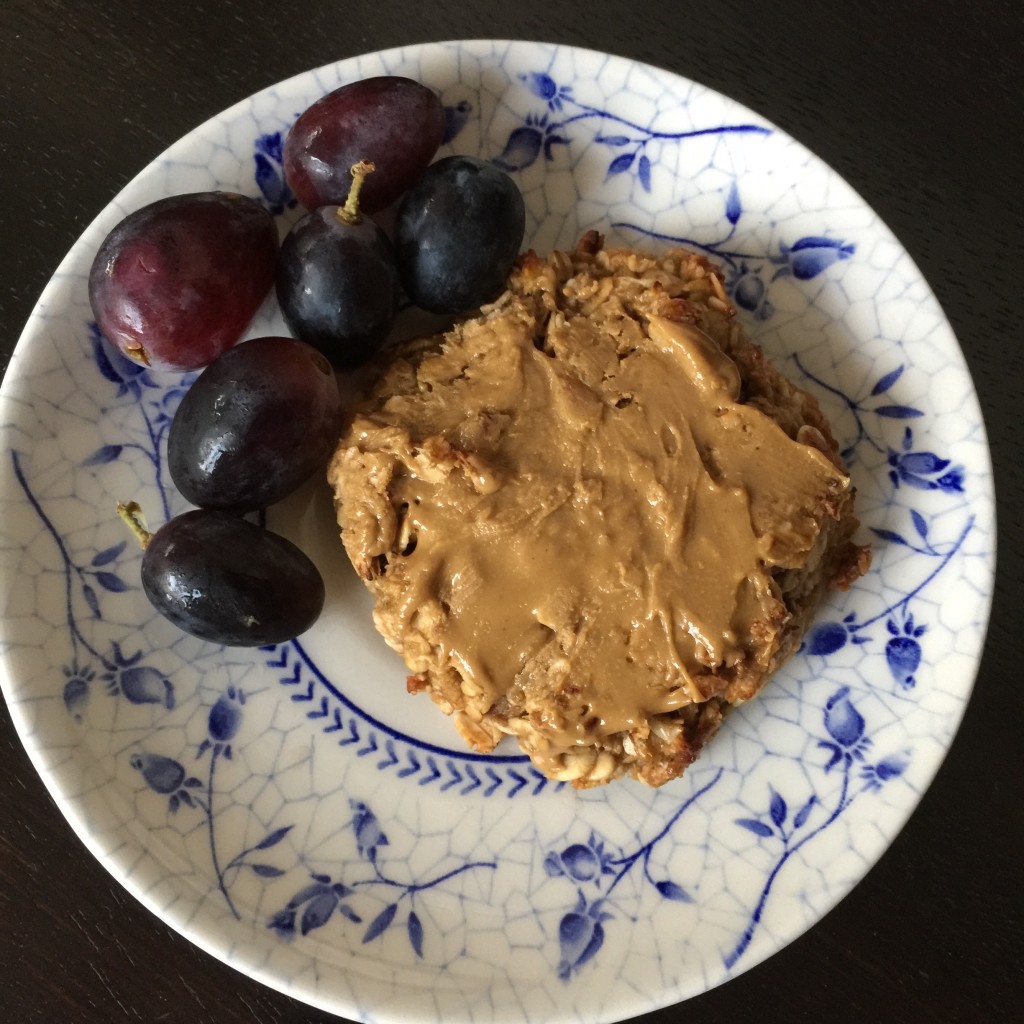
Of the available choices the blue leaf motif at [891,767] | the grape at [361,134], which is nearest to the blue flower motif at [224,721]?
the grape at [361,134]

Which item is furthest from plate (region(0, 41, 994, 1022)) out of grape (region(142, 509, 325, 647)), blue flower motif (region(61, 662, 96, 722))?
grape (region(142, 509, 325, 647))

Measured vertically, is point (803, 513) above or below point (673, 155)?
below

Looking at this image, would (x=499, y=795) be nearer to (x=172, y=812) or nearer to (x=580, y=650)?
(x=580, y=650)

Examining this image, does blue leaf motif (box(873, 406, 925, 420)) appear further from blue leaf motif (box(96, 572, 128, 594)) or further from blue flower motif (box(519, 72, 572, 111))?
blue leaf motif (box(96, 572, 128, 594))

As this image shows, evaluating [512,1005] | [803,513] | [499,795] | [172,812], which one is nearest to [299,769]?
[172,812]

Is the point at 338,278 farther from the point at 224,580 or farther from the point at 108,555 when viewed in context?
the point at 108,555

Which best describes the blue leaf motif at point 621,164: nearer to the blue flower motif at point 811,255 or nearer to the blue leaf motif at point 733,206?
the blue leaf motif at point 733,206

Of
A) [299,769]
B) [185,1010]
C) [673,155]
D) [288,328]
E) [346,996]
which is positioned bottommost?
[185,1010]
